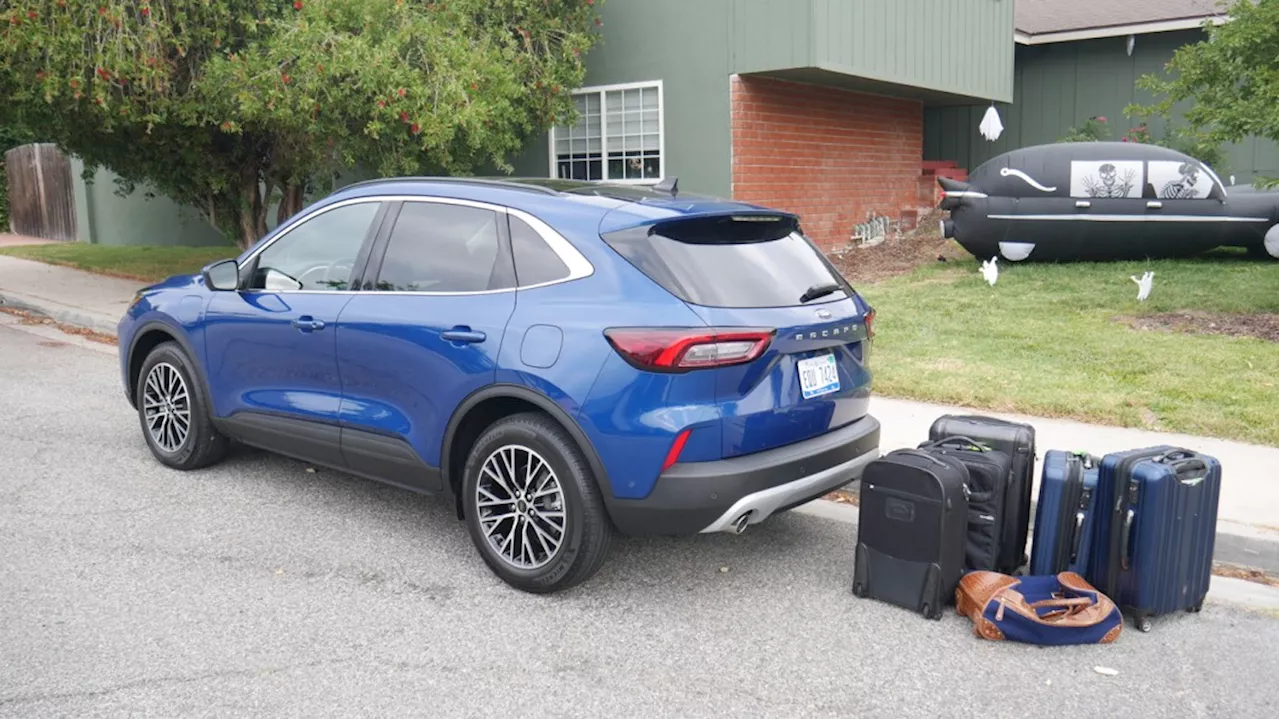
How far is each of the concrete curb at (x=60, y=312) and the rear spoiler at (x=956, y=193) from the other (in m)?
10.0

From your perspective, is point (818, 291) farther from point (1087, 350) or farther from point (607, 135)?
point (607, 135)

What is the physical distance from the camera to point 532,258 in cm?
453

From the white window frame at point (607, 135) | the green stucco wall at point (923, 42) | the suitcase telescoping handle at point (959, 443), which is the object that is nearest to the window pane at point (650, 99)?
the white window frame at point (607, 135)

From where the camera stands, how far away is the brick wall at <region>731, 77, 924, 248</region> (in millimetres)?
14341

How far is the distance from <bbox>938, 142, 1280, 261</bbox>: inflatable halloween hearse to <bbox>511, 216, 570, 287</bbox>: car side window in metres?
10.6

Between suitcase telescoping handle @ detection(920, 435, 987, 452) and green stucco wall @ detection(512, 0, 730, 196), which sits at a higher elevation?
green stucco wall @ detection(512, 0, 730, 196)

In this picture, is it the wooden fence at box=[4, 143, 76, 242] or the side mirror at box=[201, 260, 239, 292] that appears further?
the wooden fence at box=[4, 143, 76, 242]

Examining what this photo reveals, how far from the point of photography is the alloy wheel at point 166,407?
6.10 m

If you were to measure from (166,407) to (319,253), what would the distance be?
1547 millimetres

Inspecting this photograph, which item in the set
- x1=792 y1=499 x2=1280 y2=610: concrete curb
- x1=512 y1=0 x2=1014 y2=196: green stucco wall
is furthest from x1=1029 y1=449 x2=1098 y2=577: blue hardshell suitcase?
x1=512 y1=0 x2=1014 y2=196: green stucco wall

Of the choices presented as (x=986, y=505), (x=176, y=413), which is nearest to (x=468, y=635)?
(x=986, y=505)

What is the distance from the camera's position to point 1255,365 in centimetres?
808

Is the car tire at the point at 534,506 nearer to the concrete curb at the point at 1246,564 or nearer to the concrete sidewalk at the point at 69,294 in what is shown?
the concrete curb at the point at 1246,564

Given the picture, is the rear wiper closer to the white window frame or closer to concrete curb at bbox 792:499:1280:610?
concrete curb at bbox 792:499:1280:610
